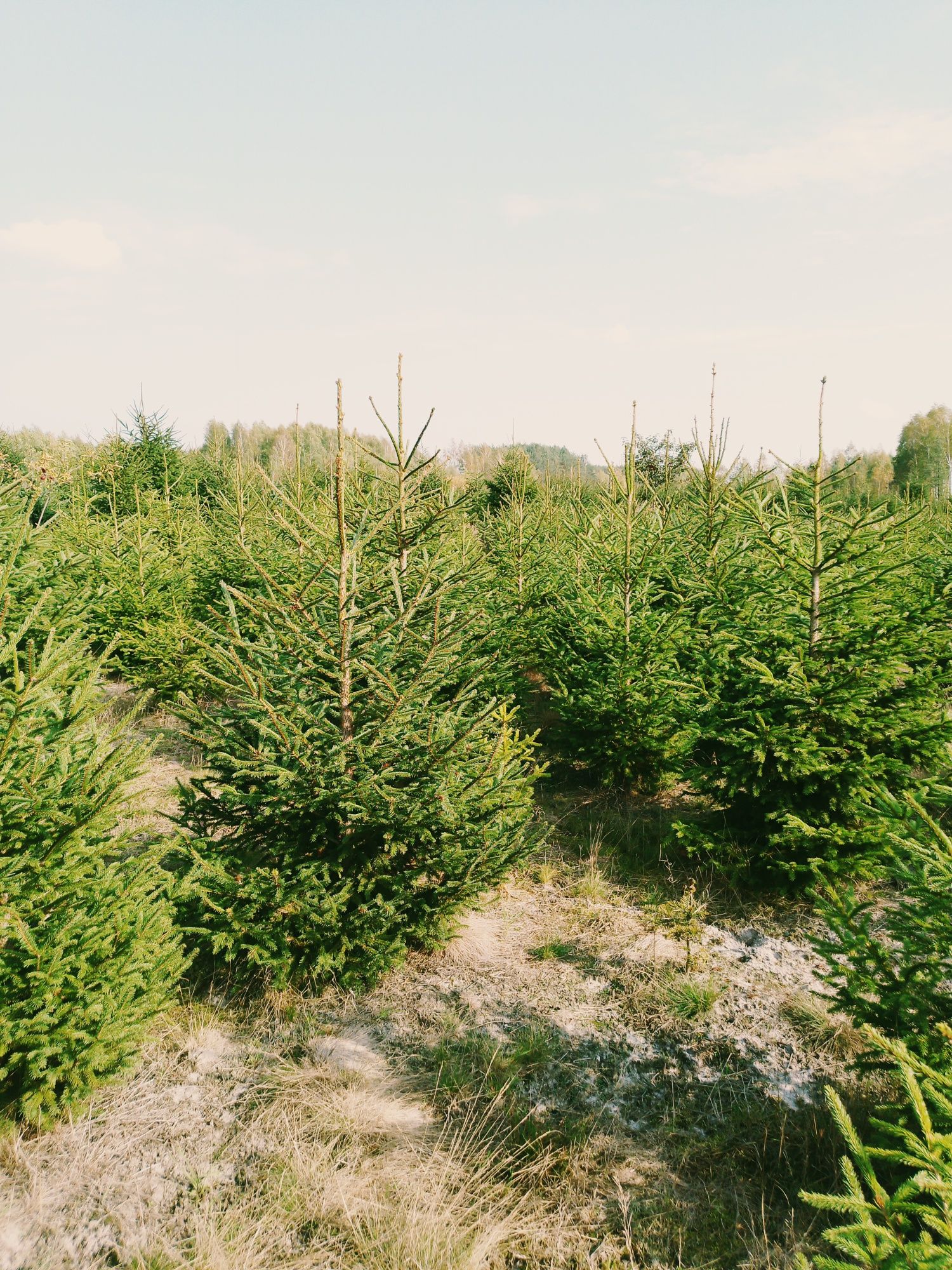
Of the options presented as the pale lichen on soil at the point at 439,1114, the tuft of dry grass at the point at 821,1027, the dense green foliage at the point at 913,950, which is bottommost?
the pale lichen on soil at the point at 439,1114

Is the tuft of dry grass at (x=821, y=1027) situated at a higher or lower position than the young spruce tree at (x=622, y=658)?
lower

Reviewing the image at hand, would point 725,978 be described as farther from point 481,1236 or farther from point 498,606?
point 498,606

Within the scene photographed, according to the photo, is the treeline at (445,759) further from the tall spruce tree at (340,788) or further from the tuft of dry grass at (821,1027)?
the tuft of dry grass at (821,1027)

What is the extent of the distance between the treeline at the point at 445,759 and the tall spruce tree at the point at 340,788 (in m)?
0.02

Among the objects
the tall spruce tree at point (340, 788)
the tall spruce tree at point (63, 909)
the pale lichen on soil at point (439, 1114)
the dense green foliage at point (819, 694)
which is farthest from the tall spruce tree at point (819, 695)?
the tall spruce tree at point (63, 909)

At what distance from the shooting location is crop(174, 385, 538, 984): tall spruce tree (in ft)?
11.5

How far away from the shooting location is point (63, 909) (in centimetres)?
277

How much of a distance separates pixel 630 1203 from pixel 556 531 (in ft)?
30.6

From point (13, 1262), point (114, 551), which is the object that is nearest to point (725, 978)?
point (13, 1262)

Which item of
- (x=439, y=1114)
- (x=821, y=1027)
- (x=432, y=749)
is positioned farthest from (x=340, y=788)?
(x=821, y=1027)

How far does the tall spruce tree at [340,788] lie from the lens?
3496mm

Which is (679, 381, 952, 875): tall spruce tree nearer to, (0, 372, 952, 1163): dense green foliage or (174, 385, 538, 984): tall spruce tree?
(0, 372, 952, 1163): dense green foliage

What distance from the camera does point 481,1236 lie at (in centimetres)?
261

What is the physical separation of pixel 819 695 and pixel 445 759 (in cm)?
256
